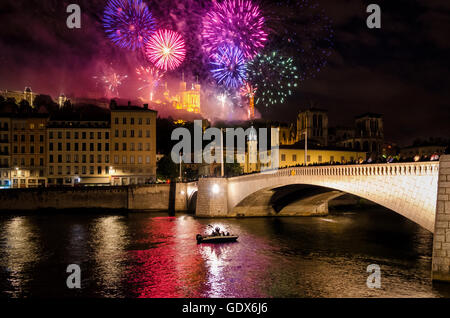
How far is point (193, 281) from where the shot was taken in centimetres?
2584

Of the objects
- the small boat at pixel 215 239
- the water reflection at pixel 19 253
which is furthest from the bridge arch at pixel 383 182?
the water reflection at pixel 19 253

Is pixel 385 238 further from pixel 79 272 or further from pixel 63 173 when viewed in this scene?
pixel 63 173

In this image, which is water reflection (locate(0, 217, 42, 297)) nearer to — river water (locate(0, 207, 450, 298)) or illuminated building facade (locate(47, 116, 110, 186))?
river water (locate(0, 207, 450, 298))

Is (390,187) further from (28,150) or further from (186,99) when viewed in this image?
(186,99)

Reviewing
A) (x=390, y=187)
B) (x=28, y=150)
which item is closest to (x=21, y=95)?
(x=28, y=150)

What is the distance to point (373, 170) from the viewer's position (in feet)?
94.8

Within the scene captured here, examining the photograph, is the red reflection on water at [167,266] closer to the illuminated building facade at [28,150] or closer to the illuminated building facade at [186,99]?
the illuminated building facade at [28,150]

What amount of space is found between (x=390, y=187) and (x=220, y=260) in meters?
13.9

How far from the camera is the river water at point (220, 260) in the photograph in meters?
23.8

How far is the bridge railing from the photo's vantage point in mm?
23438

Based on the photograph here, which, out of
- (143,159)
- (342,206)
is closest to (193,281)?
(342,206)

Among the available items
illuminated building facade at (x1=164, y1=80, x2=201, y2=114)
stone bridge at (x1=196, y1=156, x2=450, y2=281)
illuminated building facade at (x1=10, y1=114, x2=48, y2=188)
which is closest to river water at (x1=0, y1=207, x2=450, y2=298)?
stone bridge at (x1=196, y1=156, x2=450, y2=281)

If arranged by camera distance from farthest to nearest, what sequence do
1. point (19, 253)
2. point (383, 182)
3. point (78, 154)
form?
point (78, 154), point (19, 253), point (383, 182)

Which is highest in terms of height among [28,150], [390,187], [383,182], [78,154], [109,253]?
[28,150]
